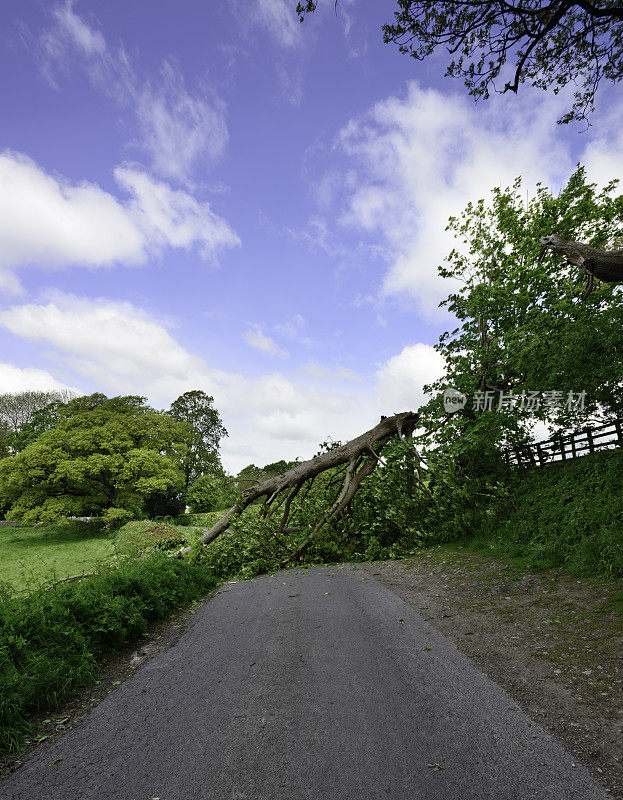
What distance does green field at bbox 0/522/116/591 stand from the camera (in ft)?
40.5

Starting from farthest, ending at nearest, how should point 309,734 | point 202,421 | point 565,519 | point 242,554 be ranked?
point 202,421 → point 242,554 → point 565,519 → point 309,734

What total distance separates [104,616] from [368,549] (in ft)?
21.3

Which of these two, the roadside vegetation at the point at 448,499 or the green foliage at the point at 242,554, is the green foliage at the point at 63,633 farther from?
the green foliage at the point at 242,554

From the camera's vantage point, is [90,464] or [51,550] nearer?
[51,550]

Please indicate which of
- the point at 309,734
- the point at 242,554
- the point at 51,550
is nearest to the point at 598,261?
the point at 309,734

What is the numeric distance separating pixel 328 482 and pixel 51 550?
13847 millimetres

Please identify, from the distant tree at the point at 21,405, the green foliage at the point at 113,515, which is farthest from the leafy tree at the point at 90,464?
the distant tree at the point at 21,405

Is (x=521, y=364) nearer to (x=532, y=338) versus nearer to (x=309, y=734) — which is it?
(x=532, y=338)

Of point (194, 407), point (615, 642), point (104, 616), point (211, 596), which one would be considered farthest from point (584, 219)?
point (194, 407)

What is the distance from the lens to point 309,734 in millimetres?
2771

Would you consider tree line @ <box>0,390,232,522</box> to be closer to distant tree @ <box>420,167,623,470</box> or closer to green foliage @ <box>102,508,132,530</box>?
green foliage @ <box>102,508,132,530</box>

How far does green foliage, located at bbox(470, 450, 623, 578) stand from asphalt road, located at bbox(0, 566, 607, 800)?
11.4 ft

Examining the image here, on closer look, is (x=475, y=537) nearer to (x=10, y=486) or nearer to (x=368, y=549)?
(x=368, y=549)

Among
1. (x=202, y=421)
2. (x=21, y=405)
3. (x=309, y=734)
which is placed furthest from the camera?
(x=202, y=421)
